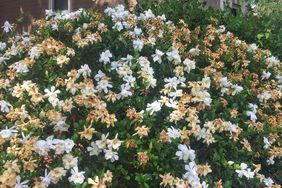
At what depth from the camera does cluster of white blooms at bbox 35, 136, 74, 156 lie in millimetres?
3092

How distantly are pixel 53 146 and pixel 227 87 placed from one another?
1.62 meters

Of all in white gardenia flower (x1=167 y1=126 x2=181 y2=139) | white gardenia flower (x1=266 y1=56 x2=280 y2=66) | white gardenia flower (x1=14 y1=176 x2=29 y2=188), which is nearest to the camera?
white gardenia flower (x1=14 y1=176 x2=29 y2=188)

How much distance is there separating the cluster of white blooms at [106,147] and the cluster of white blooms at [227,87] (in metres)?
1.20

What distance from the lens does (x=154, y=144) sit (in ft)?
10.9

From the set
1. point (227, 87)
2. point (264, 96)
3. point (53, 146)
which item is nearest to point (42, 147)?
point (53, 146)

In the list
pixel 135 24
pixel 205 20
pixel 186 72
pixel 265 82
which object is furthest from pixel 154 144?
pixel 205 20

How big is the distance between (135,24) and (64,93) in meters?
1.17

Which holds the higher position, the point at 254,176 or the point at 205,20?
the point at 205,20

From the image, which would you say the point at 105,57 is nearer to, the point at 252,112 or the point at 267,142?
the point at 252,112

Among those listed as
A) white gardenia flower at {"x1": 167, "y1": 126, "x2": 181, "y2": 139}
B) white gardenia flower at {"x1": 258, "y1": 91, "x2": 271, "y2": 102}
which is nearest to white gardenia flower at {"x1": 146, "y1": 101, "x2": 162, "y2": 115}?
white gardenia flower at {"x1": 167, "y1": 126, "x2": 181, "y2": 139}

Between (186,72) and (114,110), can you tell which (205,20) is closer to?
(186,72)

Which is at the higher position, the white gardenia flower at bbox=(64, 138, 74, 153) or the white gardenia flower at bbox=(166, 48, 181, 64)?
→ the white gardenia flower at bbox=(166, 48, 181, 64)

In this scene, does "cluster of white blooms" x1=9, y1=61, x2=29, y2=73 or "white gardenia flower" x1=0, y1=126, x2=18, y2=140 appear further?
"cluster of white blooms" x1=9, y1=61, x2=29, y2=73

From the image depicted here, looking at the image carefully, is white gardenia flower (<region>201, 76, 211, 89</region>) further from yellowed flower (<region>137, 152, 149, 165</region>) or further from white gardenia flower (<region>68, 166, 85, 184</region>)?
white gardenia flower (<region>68, 166, 85, 184</region>)
